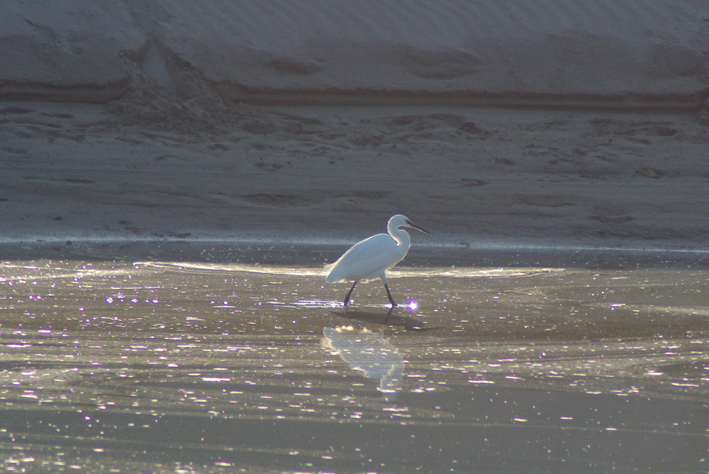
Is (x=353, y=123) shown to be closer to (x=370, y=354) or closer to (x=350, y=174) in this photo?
(x=350, y=174)

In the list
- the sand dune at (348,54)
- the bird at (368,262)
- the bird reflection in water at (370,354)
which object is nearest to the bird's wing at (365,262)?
the bird at (368,262)

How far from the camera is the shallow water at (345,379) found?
119 inches

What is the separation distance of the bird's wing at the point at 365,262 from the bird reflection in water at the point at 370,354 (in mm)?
1107

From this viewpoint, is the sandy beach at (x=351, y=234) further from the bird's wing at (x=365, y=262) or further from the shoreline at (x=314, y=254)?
the bird's wing at (x=365, y=262)

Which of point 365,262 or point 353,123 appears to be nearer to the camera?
point 365,262

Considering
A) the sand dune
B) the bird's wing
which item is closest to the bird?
the bird's wing

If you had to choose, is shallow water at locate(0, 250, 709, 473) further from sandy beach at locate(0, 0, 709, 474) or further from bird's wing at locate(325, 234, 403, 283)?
bird's wing at locate(325, 234, 403, 283)

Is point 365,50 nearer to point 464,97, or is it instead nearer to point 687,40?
point 464,97

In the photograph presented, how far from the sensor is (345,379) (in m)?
3.97

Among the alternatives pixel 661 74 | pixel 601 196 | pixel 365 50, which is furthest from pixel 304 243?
pixel 661 74

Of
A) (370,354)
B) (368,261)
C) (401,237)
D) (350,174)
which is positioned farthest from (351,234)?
(370,354)

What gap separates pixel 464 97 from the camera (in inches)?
587

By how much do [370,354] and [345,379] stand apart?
0.62 metres

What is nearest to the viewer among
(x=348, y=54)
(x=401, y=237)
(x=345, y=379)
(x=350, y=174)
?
(x=345, y=379)
